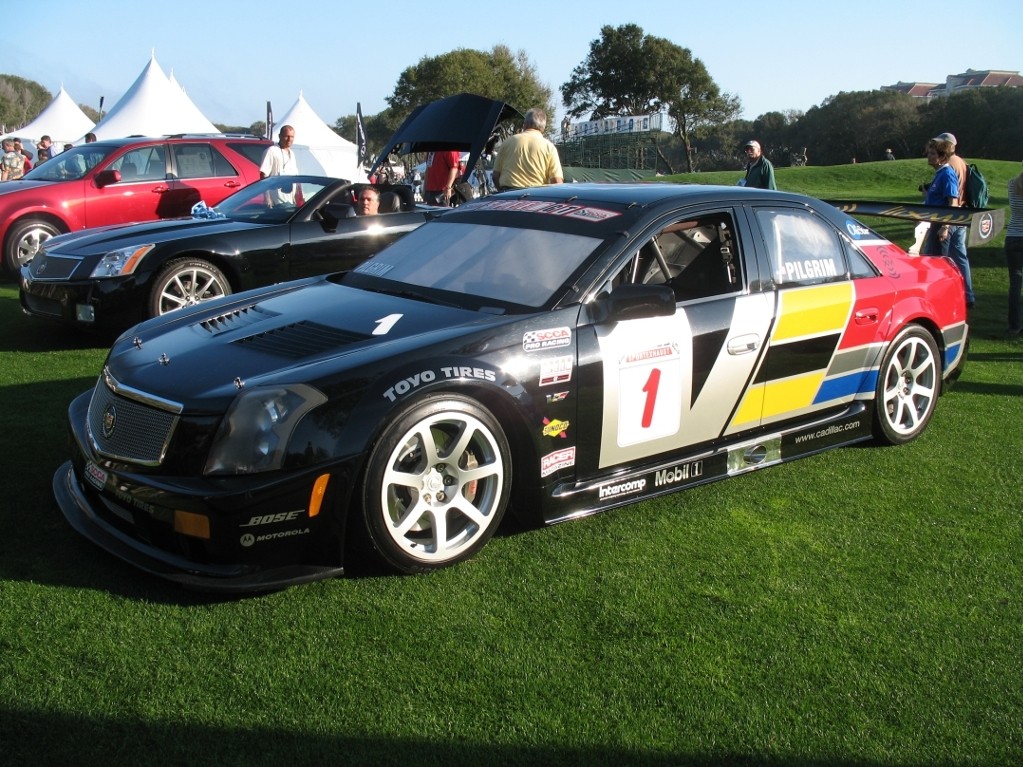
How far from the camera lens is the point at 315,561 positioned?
11.0ft

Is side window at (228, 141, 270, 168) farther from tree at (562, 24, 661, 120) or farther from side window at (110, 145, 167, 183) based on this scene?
tree at (562, 24, 661, 120)

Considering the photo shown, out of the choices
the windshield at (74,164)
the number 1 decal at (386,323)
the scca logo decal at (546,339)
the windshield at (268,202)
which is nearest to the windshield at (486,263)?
the scca logo decal at (546,339)

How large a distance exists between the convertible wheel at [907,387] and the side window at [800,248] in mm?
615

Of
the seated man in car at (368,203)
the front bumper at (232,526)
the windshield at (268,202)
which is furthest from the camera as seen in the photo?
the seated man in car at (368,203)

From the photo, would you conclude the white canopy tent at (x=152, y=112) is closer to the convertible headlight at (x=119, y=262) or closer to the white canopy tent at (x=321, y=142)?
the white canopy tent at (x=321, y=142)

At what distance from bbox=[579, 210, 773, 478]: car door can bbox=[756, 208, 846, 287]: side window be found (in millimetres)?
199

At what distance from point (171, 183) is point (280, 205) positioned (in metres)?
3.44

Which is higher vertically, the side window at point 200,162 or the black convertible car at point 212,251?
the side window at point 200,162

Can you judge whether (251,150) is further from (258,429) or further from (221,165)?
(258,429)

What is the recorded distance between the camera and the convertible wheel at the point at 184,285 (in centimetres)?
704

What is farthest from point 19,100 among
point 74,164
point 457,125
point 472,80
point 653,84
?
point 457,125

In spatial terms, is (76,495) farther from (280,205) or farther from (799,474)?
(280,205)

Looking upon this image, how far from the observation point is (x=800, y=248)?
4855mm

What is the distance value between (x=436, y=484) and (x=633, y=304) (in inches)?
44.1
